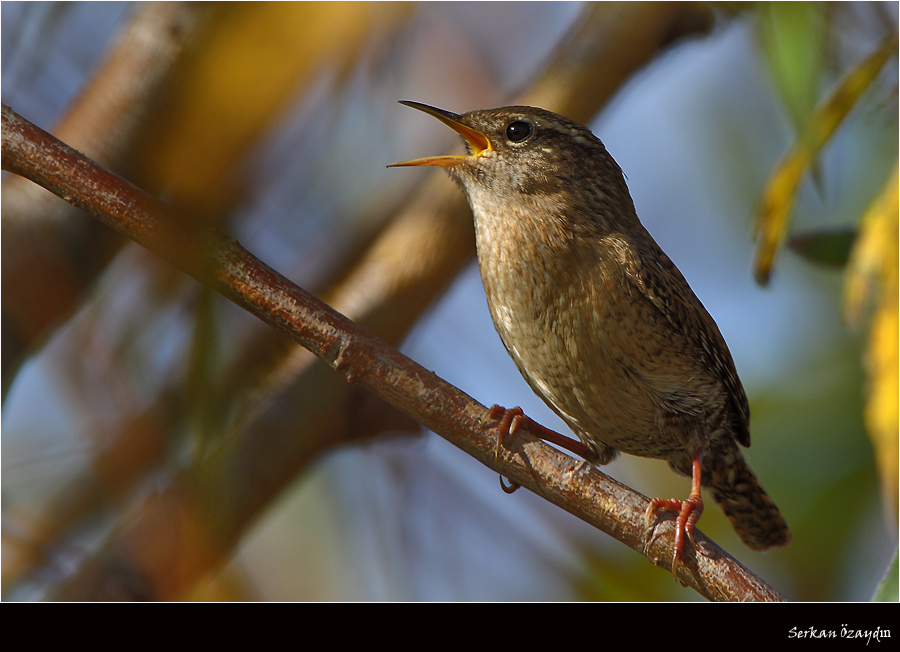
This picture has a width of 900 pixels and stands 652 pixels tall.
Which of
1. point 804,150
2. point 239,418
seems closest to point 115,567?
point 239,418

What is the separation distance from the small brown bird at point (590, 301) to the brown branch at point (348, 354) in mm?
316

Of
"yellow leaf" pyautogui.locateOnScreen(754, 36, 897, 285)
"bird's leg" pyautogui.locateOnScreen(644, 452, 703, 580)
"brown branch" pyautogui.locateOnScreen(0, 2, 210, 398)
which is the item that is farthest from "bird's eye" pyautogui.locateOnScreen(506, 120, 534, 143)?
"bird's leg" pyautogui.locateOnScreen(644, 452, 703, 580)

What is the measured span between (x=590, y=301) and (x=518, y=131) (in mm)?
713

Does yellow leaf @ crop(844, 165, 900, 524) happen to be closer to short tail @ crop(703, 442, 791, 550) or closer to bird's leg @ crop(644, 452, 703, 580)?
bird's leg @ crop(644, 452, 703, 580)

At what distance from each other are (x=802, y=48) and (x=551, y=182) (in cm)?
93

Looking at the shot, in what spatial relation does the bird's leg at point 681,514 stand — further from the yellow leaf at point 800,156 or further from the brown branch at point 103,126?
the brown branch at point 103,126

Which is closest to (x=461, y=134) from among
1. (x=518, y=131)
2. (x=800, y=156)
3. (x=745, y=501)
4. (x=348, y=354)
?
(x=518, y=131)

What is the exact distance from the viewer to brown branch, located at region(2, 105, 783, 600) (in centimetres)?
180

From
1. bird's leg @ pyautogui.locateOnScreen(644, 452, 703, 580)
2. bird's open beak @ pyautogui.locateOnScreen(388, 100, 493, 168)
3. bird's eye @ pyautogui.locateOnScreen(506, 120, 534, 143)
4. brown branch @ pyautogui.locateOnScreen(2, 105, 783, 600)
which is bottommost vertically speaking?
brown branch @ pyautogui.locateOnScreen(2, 105, 783, 600)

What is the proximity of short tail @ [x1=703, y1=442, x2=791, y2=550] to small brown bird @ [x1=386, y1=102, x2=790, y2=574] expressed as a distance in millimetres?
44

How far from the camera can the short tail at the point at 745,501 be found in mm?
3227

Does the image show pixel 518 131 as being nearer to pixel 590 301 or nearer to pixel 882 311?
pixel 590 301

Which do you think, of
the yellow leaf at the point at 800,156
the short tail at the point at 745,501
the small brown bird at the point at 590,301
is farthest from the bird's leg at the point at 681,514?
the yellow leaf at the point at 800,156

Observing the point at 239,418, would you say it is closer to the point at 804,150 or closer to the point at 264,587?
the point at 264,587
